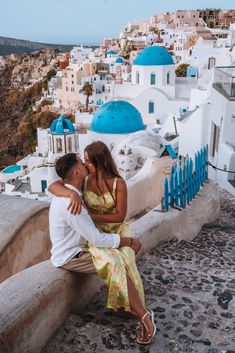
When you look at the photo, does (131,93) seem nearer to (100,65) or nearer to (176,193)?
(176,193)

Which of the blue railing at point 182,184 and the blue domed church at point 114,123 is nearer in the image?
the blue railing at point 182,184

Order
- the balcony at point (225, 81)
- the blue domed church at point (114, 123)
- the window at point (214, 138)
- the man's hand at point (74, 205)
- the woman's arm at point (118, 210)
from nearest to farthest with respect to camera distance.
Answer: the man's hand at point (74, 205) → the woman's arm at point (118, 210) → the balcony at point (225, 81) → the window at point (214, 138) → the blue domed church at point (114, 123)

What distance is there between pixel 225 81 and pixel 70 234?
8.48m

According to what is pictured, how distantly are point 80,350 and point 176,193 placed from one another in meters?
2.87

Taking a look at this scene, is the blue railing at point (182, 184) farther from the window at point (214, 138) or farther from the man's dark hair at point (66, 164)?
the window at point (214, 138)

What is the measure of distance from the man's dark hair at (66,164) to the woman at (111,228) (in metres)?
0.11

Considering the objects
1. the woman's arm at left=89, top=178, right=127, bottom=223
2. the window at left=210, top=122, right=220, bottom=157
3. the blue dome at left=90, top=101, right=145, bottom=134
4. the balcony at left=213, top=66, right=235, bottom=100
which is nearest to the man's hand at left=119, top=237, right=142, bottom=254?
the woman's arm at left=89, top=178, right=127, bottom=223

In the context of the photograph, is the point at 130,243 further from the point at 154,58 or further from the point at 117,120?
the point at 154,58

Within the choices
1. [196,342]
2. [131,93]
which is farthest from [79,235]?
[131,93]

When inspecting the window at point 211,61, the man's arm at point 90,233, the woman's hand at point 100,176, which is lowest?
the man's arm at point 90,233

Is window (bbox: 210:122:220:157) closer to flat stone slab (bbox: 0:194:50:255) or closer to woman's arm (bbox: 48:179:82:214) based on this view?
flat stone slab (bbox: 0:194:50:255)

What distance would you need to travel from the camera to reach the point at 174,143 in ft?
53.9

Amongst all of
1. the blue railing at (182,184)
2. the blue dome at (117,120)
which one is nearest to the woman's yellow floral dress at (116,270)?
the blue railing at (182,184)

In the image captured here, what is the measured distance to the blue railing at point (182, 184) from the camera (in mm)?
5391
